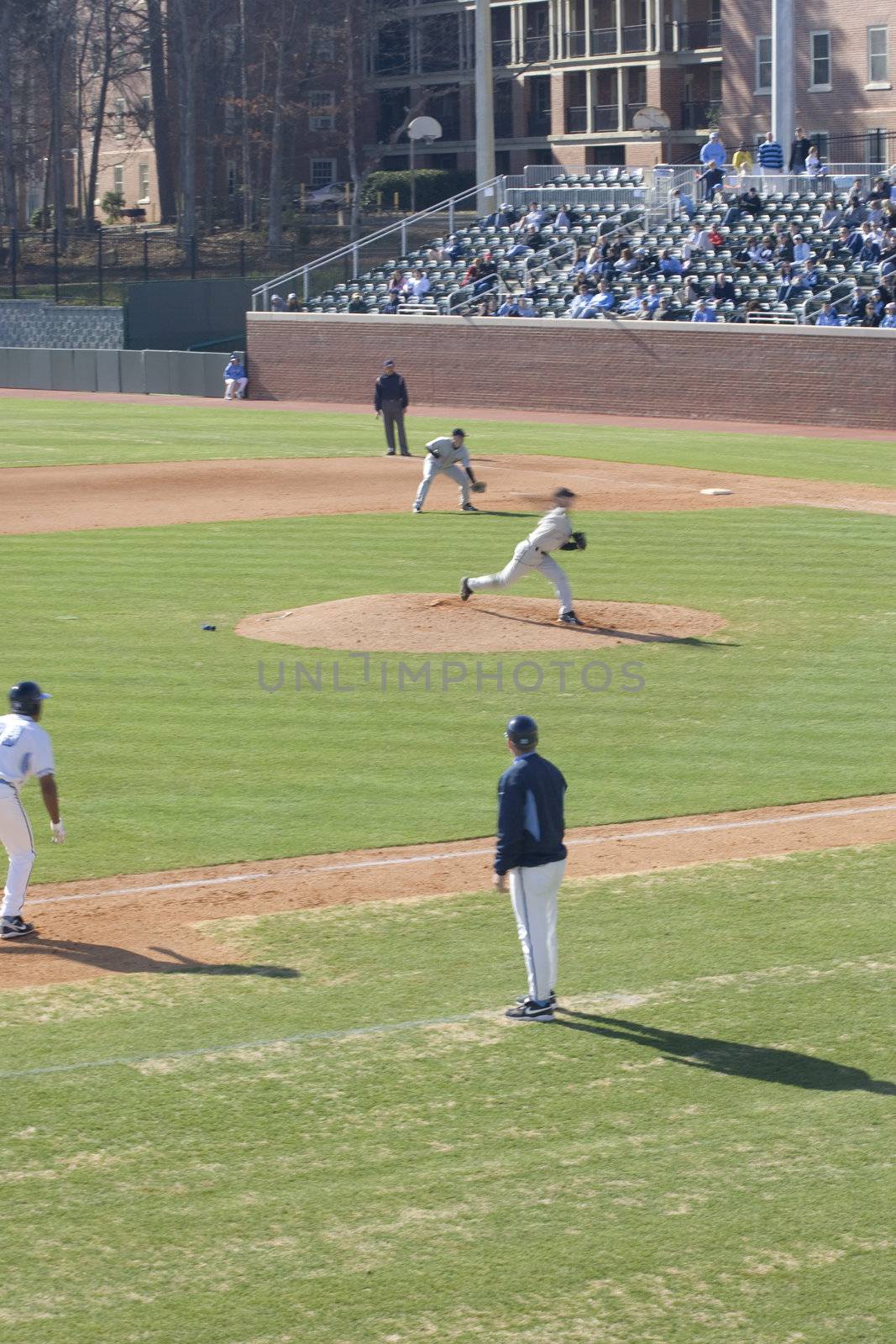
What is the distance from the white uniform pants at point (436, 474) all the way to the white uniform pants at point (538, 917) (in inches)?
677

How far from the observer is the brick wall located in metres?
39.4

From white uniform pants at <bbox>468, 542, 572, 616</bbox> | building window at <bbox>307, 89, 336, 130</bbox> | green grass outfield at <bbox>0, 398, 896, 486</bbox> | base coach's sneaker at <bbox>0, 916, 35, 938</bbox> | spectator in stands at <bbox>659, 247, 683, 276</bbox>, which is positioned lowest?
base coach's sneaker at <bbox>0, 916, 35, 938</bbox>

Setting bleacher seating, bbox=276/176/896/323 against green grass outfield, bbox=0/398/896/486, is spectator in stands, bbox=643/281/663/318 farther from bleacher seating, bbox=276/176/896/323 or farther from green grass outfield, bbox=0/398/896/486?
green grass outfield, bbox=0/398/896/486

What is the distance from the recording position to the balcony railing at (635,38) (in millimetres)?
66625

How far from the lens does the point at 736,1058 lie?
Result: 328 inches

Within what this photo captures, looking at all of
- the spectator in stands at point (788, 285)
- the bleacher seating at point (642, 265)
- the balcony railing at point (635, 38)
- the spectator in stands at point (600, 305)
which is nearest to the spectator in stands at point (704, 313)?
the bleacher seating at point (642, 265)

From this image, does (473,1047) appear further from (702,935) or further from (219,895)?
(219,895)

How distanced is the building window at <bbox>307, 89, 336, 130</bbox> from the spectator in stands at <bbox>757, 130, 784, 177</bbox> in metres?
30.0

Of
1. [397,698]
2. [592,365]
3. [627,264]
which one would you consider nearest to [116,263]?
[627,264]

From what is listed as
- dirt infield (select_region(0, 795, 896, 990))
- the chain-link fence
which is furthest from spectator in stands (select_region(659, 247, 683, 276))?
dirt infield (select_region(0, 795, 896, 990))

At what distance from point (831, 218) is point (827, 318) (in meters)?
4.76

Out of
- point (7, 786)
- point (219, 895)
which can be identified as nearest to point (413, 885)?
point (219, 895)

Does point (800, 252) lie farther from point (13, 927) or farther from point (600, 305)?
point (13, 927)

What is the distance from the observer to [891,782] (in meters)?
13.3
